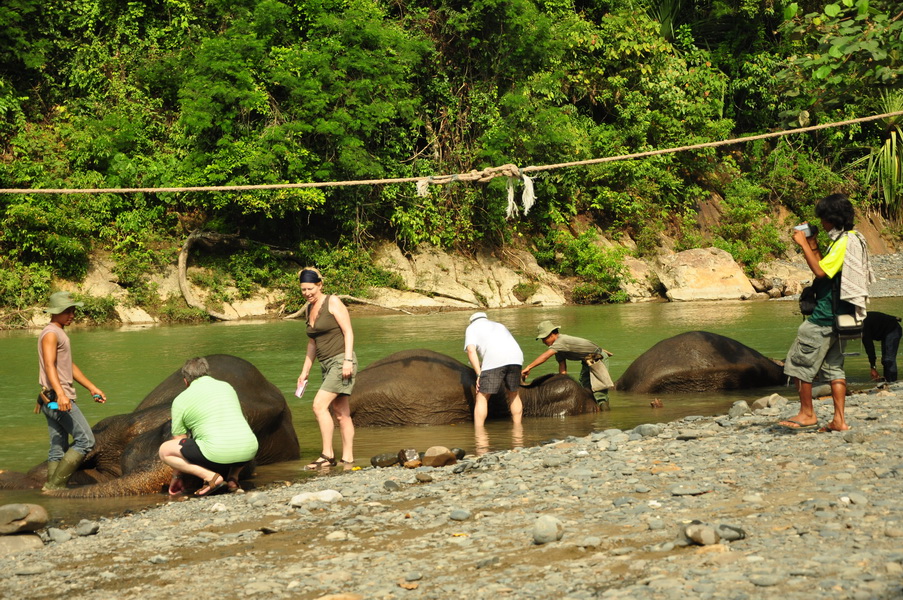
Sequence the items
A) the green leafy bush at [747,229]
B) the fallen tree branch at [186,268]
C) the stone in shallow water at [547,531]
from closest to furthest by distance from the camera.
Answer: the stone in shallow water at [547,531], the fallen tree branch at [186,268], the green leafy bush at [747,229]

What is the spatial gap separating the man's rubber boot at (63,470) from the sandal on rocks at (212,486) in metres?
1.13

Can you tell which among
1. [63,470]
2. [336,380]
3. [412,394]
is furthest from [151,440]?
[412,394]

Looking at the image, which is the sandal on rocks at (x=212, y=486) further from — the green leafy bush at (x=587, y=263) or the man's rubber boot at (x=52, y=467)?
the green leafy bush at (x=587, y=263)

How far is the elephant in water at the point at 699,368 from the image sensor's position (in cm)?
1112

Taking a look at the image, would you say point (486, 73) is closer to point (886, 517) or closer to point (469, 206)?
point (469, 206)

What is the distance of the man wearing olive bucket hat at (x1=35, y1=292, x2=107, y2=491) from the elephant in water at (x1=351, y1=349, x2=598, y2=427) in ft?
10.5

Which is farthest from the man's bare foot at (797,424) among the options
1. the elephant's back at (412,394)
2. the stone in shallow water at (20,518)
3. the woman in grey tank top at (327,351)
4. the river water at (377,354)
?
the stone in shallow water at (20,518)

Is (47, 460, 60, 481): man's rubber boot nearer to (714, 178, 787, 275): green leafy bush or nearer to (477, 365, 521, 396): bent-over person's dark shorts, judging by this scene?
(477, 365, 521, 396): bent-over person's dark shorts

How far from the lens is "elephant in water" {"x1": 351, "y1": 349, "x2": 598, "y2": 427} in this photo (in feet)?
32.1

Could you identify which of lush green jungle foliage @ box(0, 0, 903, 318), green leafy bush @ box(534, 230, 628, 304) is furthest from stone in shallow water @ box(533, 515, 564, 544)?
green leafy bush @ box(534, 230, 628, 304)

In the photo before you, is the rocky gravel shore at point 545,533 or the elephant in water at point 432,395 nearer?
the rocky gravel shore at point 545,533

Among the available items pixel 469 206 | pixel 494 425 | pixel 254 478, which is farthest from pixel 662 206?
pixel 254 478

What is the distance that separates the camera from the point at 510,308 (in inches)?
936

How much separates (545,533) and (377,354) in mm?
10315
